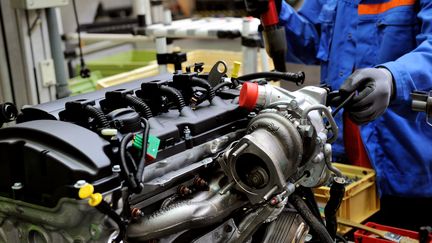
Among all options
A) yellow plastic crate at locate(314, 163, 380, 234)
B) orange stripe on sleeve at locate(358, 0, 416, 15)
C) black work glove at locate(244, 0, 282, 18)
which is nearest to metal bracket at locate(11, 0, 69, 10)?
black work glove at locate(244, 0, 282, 18)

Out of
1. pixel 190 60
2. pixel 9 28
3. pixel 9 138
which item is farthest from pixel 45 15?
pixel 9 138

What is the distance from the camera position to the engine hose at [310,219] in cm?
116

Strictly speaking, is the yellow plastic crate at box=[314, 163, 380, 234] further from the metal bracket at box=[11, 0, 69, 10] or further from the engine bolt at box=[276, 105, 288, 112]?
the metal bracket at box=[11, 0, 69, 10]

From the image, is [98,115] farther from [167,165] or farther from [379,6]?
[379,6]

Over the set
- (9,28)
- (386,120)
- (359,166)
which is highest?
(9,28)

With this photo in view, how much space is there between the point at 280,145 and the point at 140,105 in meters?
0.30

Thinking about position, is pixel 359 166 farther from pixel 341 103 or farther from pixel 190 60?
pixel 190 60

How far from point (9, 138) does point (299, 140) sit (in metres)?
0.57

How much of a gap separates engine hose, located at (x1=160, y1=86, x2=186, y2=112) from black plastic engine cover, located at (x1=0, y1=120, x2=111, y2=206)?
0.25m

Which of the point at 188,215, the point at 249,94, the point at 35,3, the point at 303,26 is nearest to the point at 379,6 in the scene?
the point at 303,26

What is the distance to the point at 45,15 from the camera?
236cm

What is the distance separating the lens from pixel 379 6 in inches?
70.8

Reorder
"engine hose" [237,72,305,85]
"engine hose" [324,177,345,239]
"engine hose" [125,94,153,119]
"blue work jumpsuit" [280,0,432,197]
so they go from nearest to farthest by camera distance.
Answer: "engine hose" [125,94,153,119], "engine hose" [324,177,345,239], "engine hose" [237,72,305,85], "blue work jumpsuit" [280,0,432,197]

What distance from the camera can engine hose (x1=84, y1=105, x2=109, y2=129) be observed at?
0.98m
